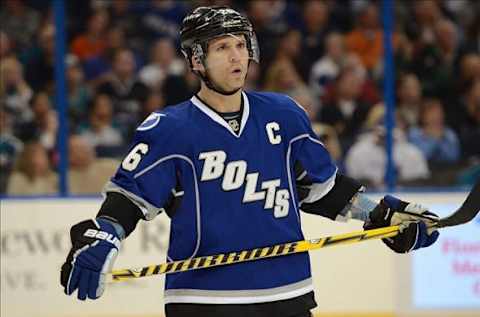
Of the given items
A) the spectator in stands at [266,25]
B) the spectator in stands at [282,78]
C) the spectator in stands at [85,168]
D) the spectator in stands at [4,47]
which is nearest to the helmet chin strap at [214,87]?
the spectator in stands at [85,168]

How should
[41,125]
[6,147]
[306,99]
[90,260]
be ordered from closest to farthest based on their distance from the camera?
[90,260] < [6,147] < [41,125] < [306,99]

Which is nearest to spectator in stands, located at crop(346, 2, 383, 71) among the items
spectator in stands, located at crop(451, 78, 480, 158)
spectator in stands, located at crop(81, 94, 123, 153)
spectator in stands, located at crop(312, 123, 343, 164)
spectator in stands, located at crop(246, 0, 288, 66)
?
spectator in stands, located at crop(246, 0, 288, 66)

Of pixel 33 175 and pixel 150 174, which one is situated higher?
pixel 150 174

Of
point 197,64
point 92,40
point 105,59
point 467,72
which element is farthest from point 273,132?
point 92,40

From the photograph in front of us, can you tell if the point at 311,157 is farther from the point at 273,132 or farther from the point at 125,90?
the point at 125,90

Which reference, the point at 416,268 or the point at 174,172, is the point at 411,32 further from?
the point at 174,172

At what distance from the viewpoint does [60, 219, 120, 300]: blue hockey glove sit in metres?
2.72

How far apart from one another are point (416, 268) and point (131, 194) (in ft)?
8.52

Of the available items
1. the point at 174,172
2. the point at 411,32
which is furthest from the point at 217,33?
the point at 411,32

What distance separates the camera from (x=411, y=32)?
23.5 feet

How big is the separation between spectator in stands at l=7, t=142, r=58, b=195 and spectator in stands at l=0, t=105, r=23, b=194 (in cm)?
4

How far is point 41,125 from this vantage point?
6.25 meters

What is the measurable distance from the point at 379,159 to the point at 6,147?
191 centimetres

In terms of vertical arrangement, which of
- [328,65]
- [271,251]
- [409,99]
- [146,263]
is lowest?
[146,263]
